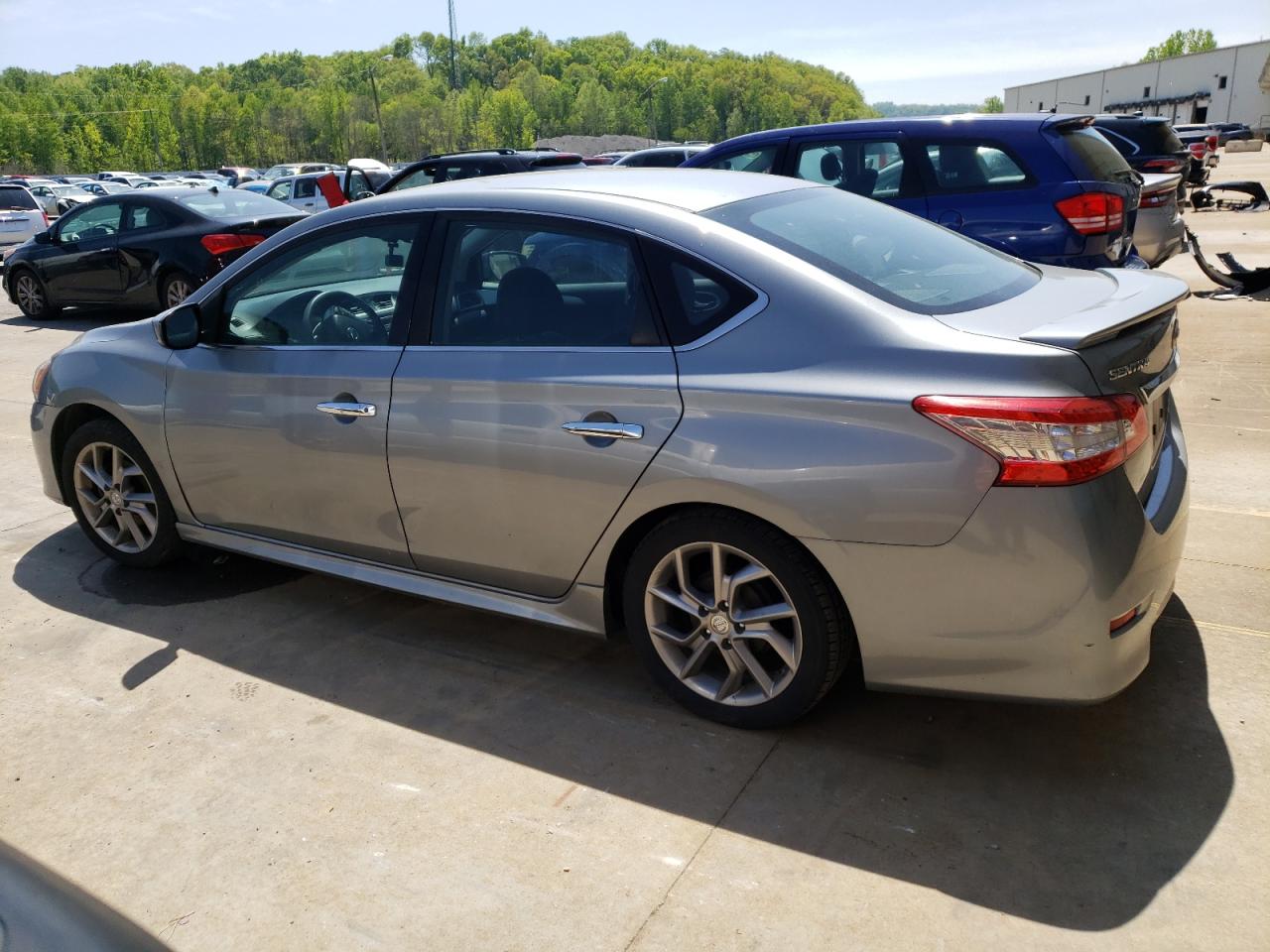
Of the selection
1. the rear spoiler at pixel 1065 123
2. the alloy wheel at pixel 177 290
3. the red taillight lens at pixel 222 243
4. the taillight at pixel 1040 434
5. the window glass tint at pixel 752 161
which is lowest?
the alloy wheel at pixel 177 290

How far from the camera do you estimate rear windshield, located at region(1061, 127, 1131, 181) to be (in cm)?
743

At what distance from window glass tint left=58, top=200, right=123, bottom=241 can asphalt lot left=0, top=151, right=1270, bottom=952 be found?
921 cm

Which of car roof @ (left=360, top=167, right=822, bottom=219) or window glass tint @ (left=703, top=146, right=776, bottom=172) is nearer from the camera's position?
car roof @ (left=360, top=167, right=822, bottom=219)

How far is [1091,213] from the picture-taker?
23.8 ft

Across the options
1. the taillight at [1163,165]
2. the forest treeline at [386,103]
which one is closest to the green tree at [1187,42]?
the forest treeline at [386,103]

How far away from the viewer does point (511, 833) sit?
295cm

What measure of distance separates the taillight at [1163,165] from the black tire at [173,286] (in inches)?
583

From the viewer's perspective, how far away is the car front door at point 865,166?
781 centimetres

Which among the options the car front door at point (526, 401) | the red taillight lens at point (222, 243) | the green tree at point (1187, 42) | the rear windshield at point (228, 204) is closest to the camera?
the car front door at point (526, 401)

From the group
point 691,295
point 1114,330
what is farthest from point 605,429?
point 1114,330

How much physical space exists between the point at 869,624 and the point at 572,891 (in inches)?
40.1

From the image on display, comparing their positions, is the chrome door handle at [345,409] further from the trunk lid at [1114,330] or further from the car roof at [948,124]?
the car roof at [948,124]

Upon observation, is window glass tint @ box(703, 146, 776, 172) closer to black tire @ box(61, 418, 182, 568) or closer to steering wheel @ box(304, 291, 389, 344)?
steering wheel @ box(304, 291, 389, 344)

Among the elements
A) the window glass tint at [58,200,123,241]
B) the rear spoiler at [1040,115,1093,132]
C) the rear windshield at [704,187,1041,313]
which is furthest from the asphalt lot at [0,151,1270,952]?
the window glass tint at [58,200,123,241]
